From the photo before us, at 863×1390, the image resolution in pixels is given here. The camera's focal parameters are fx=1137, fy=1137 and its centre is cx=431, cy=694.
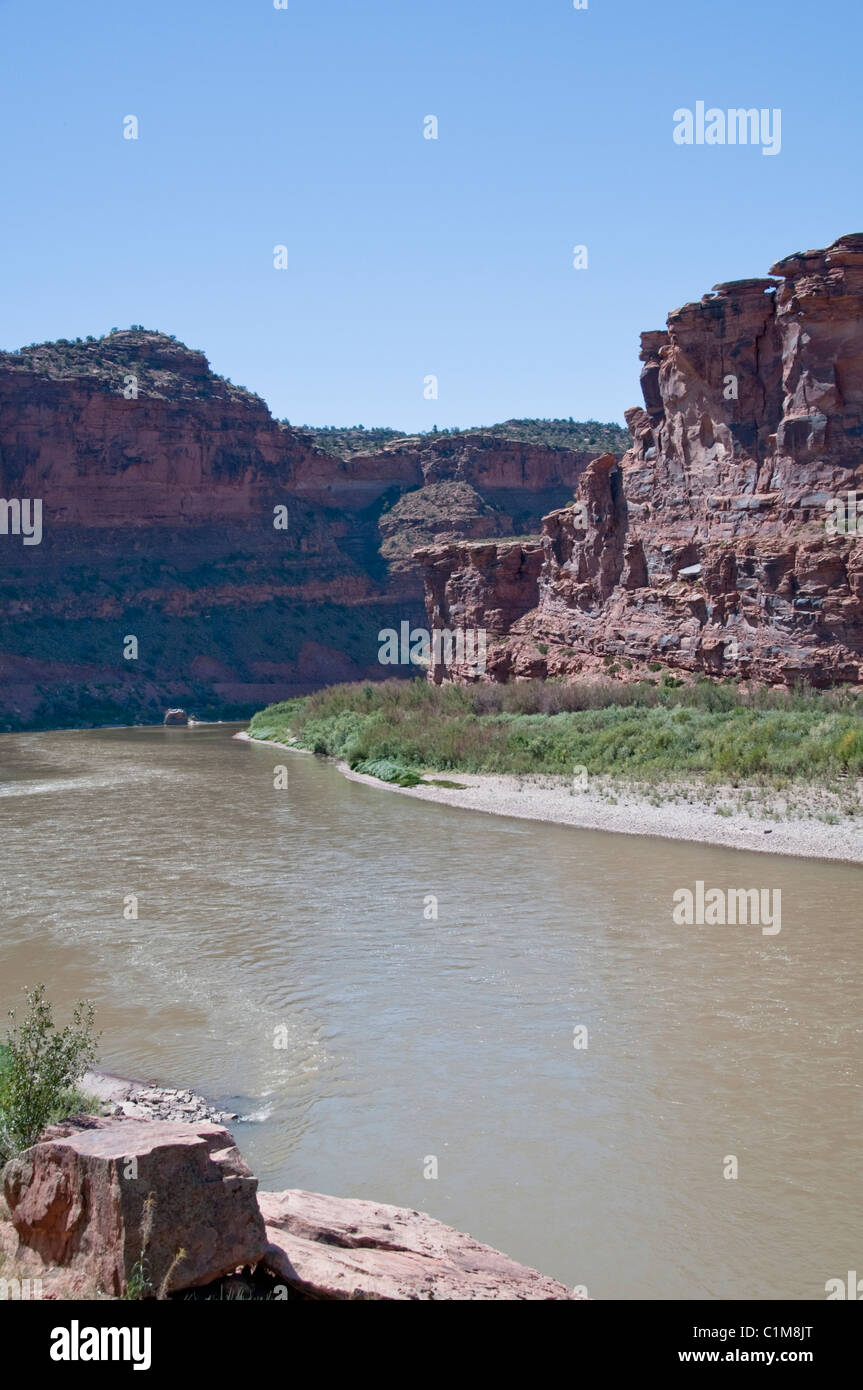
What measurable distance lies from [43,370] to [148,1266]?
6952cm

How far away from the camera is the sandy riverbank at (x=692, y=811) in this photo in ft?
56.3

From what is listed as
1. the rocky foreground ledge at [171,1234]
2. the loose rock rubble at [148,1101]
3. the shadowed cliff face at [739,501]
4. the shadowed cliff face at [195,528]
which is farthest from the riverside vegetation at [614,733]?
the shadowed cliff face at [195,528]

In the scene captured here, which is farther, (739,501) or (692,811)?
(739,501)

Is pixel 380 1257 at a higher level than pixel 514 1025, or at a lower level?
higher

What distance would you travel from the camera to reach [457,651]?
1718 inches

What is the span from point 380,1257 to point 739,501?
2610 cm

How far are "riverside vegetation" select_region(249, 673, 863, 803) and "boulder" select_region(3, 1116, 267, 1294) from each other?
1719cm

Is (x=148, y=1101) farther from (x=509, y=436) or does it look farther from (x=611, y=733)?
(x=509, y=436)

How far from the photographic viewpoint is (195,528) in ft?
232

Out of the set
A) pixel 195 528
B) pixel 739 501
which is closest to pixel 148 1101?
pixel 739 501

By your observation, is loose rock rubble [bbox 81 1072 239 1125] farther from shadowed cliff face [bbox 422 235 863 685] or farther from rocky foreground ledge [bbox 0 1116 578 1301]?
shadowed cliff face [bbox 422 235 863 685]

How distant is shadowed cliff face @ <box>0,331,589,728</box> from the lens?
62.8m

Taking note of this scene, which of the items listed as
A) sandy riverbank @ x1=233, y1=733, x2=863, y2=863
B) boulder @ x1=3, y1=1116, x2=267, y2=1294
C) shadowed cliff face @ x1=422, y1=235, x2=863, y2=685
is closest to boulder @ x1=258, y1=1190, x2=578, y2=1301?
boulder @ x1=3, y1=1116, x2=267, y2=1294

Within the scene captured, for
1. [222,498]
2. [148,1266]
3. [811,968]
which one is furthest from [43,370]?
[148,1266]
